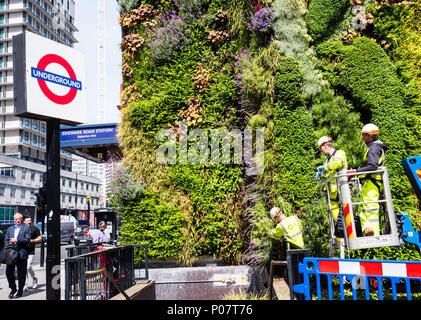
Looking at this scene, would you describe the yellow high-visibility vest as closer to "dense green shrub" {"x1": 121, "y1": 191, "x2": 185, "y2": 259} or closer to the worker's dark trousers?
"dense green shrub" {"x1": 121, "y1": 191, "x2": 185, "y2": 259}

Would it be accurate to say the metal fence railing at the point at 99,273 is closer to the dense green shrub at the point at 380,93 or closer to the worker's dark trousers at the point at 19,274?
the worker's dark trousers at the point at 19,274

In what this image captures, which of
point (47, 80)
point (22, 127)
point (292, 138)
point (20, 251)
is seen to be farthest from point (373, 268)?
point (22, 127)

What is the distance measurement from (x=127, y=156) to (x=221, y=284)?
4.01 m

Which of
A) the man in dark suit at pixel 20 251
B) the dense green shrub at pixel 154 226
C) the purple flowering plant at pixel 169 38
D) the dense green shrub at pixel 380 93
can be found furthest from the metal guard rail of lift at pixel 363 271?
the man in dark suit at pixel 20 251

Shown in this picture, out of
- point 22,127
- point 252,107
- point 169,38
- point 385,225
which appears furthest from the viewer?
point 22,127

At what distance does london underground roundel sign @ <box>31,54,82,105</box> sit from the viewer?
463 cm

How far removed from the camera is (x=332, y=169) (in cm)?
507

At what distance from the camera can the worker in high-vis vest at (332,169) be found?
5066 mm

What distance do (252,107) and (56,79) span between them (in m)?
4.89

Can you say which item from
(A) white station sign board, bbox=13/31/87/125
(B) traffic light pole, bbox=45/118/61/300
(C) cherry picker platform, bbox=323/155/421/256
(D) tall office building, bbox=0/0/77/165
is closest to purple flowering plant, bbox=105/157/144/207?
(A) white station sign board, bbox=13/31/87/125

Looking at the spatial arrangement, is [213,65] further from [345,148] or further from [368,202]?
[368,202]

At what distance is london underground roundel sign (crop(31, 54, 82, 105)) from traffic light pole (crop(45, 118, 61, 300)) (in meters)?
0.39

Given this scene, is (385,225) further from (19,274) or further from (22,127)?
(22,127)
